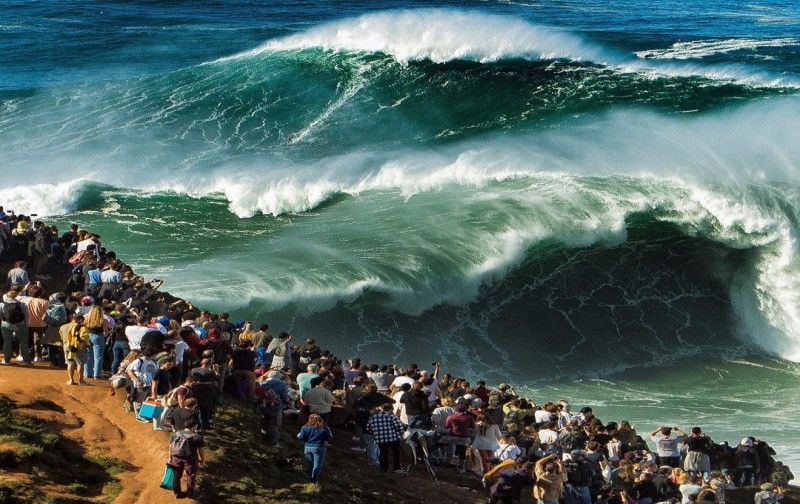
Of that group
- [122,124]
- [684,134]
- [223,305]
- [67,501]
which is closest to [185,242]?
[223,305]

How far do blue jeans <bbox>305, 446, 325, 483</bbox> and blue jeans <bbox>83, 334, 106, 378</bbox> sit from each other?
12.3 feet

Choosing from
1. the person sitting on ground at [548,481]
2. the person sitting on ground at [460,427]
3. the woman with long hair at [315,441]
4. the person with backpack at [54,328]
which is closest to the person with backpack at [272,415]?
the woman with long hair at [315,441]

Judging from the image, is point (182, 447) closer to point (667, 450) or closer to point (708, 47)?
point (667, 450)

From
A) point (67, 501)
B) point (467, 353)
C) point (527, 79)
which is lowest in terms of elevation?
point (67, 501)

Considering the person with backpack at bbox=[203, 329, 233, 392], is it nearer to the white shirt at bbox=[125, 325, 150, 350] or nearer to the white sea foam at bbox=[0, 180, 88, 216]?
the white shirt at bbox=[125, 325, 150, 350]

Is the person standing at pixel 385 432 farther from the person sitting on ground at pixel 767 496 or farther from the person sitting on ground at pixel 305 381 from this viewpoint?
the person sitting on ground at pixel 767 496

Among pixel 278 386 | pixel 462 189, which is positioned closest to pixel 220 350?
pixel 278 386

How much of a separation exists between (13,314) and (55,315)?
1.92ft

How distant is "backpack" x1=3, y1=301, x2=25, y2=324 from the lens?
16703 millimetres

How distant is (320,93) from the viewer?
155ft

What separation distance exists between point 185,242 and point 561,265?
10.9 m

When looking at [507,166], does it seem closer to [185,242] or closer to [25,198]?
[185,242]

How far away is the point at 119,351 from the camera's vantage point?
54.6 feet

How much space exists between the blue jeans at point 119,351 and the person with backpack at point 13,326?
137cm
